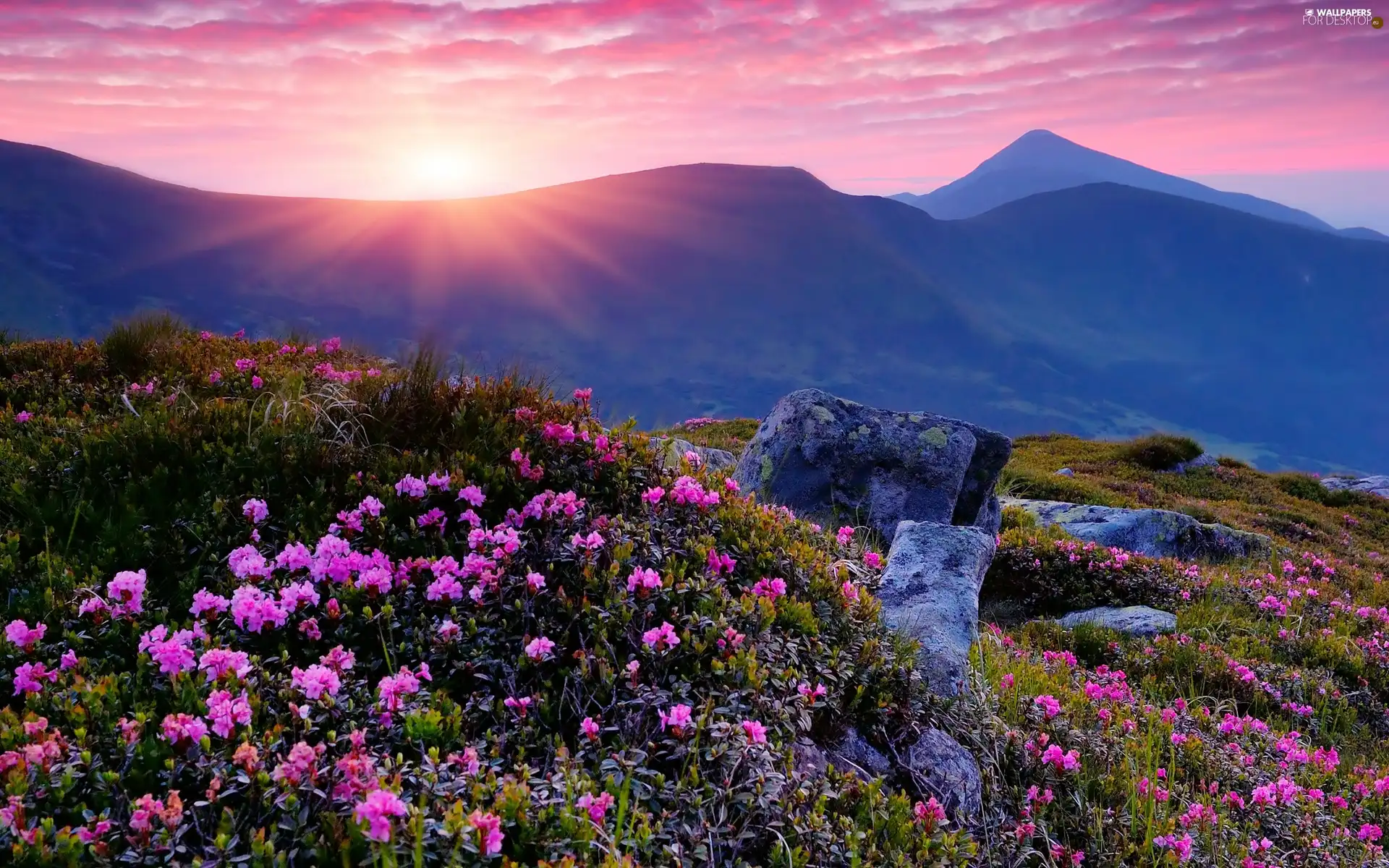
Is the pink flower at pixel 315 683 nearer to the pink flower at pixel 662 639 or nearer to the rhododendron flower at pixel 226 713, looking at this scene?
the rhododendron flower at pixel 226 713

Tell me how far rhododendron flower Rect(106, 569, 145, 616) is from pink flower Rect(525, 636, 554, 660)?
76.0 inches

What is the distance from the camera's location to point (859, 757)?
13.1 ft

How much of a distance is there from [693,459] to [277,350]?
714 cm

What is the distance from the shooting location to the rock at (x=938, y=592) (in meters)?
5.09

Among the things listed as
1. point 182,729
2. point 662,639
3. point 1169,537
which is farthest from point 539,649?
point 1169,537

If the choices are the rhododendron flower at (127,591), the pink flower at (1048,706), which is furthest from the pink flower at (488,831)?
the pink flower at (1048,706)

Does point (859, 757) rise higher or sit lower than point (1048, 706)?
higher

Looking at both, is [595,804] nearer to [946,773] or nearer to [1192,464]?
[946,773]

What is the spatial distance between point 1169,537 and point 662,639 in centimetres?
1486

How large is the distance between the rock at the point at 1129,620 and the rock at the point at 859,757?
6281 mm

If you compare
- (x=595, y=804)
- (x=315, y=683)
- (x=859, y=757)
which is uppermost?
(x=315, y=683)

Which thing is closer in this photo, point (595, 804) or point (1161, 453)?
point (595, 804)

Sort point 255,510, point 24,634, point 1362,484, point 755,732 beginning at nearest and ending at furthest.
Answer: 1. point 755,732
2. point 24,634
3. point 255,510
4. point 1362,484

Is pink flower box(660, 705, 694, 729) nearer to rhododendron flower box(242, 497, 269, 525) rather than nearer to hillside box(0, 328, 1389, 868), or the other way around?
hillside box(0, 328, 1389, 868)
